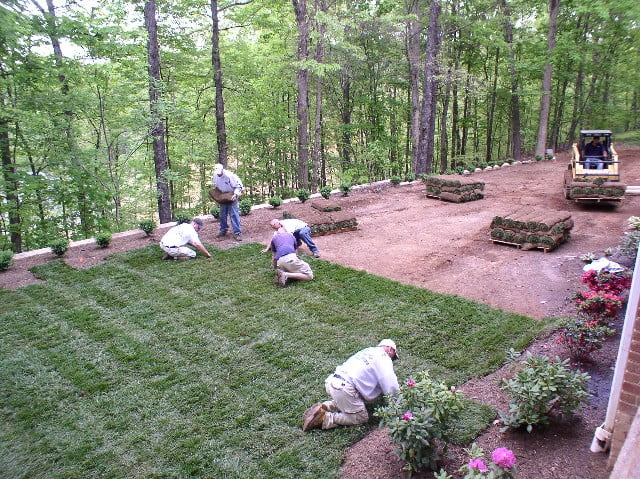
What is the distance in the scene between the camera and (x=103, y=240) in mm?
9578

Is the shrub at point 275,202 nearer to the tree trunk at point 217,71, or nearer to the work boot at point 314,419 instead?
the tree trunk at point 217,71

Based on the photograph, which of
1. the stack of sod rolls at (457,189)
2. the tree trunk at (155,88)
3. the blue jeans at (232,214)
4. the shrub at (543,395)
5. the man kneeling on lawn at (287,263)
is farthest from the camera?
the stack of sod rolls at (457,189)

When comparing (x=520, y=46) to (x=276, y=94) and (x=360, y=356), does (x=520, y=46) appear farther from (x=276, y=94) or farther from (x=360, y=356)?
(x=360, y=356)

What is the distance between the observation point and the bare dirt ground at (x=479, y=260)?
352 cm

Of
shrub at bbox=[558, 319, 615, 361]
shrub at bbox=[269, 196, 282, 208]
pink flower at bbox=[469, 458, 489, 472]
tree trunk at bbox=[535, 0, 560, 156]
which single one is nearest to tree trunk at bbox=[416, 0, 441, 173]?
tree trunk at bbox=[535, 0, 560, 156]

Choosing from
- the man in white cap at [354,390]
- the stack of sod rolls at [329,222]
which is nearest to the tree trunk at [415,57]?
the stack of sod rolls at [329,222]

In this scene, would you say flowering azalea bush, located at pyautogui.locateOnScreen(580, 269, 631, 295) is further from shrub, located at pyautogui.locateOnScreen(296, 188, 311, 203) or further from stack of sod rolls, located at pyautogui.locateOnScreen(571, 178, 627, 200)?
shrub, located at pyautogui.locateOnScreen(296, 188, 311, 203)

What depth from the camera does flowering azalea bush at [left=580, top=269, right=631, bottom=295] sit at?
540 centimetres

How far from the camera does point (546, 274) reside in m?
7.29

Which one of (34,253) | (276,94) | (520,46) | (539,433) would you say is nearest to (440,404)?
(539,433)

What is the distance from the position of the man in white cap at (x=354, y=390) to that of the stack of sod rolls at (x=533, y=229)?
5.64m

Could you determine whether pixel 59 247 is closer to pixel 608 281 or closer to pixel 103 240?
pixel 103 240

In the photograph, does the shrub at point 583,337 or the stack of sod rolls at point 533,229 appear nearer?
the shrub at point 583,337

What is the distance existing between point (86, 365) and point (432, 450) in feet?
14.3
